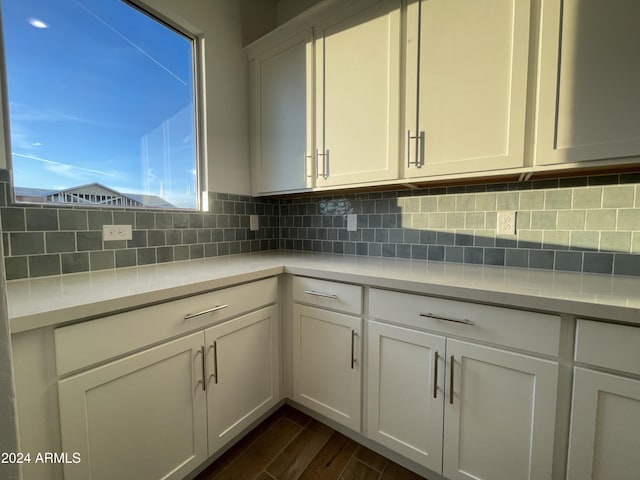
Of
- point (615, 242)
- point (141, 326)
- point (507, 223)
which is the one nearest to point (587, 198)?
point (615, 242)

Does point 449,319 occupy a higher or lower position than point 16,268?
lower

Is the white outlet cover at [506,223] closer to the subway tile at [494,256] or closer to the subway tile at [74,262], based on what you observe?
the subway tile at [494,256]

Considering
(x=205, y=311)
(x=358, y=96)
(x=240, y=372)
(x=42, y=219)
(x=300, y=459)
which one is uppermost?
(x=358, y=96)

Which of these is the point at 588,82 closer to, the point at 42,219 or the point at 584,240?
the point at 584,240

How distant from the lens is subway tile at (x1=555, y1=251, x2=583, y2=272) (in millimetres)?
1324

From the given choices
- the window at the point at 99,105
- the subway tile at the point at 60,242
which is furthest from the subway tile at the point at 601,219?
the subway tile at the point at 60,242

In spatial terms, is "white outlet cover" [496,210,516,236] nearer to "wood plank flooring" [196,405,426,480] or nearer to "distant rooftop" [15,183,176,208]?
"wood plank flooring" [196,405,426,480]

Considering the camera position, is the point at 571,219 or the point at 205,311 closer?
the point at 205,311

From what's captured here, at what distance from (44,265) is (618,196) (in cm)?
246

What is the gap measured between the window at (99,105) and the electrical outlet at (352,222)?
3.31ft

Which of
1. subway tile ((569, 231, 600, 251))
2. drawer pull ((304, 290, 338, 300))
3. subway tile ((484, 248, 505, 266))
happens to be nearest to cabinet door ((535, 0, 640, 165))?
subway tile ((569, 231, 600, 251))

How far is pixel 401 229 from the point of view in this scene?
1799 mm

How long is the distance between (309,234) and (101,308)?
146 cm

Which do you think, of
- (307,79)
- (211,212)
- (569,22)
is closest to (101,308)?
(211,212)
